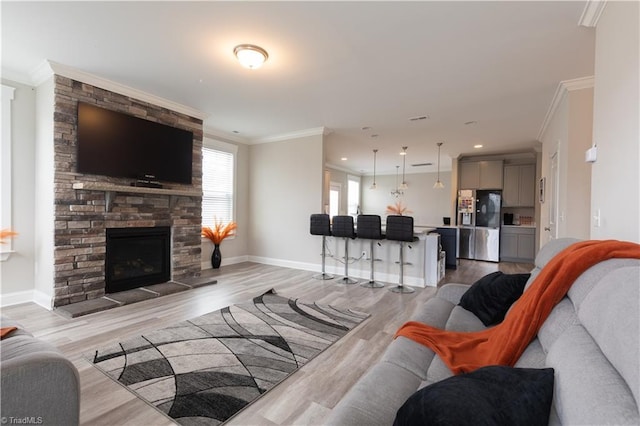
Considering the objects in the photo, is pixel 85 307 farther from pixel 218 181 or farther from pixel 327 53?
pixel 327 53

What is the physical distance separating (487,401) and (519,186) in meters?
7.91

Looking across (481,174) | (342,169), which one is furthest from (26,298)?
(481,174)

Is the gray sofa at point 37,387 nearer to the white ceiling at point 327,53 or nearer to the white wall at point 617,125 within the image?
the white ceiling at point 327,53

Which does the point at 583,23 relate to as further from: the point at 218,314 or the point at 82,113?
the point at 82,113

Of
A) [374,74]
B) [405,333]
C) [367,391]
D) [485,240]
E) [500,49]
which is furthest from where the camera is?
[485,240]

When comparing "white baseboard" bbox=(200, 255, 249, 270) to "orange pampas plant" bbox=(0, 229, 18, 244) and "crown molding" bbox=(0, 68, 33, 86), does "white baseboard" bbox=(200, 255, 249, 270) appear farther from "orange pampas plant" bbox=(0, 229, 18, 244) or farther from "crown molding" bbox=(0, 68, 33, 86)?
"crown molding" bbox=(0, 68, 33, 86)

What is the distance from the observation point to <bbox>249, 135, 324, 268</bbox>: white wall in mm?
5707

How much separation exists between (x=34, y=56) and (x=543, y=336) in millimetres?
4901

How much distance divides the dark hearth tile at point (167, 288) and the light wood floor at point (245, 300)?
11 cm

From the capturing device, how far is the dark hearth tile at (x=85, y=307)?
3141 mm

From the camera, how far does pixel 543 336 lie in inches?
49.3

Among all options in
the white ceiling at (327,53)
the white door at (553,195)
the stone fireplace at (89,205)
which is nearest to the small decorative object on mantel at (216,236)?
the stone fireplace at (89,205)

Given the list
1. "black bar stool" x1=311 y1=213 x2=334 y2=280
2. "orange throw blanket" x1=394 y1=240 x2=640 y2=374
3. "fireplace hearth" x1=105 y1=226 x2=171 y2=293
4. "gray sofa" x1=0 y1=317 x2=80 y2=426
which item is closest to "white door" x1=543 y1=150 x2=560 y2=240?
"orange throw blanket" x1=394 y1=240 x2=640 y2=374

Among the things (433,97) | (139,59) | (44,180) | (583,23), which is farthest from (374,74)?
(44,180)
